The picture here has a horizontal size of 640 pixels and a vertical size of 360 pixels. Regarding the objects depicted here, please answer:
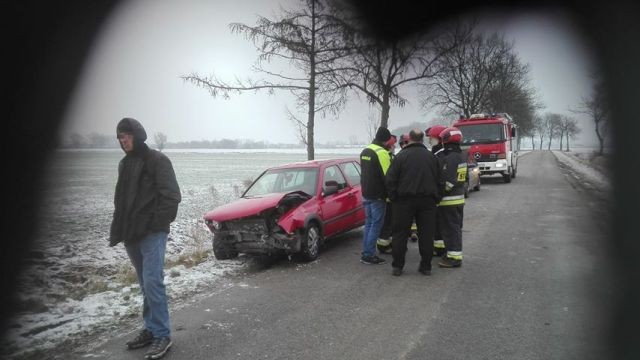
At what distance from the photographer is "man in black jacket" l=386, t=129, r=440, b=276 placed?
18.7 feet

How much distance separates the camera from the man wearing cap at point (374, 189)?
6.38m

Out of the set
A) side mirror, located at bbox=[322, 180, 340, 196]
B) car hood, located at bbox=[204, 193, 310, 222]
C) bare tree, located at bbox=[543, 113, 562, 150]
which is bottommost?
car hood, located at bbox=[204, 193, 310, 222]

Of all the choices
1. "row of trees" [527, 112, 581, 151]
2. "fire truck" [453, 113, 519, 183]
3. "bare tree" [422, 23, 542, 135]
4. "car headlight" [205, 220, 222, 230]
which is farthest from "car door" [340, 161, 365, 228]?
"row of trees" [527, 112, 581, 151]

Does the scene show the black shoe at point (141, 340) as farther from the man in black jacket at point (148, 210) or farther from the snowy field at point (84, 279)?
the snowy field at point (84, 279)

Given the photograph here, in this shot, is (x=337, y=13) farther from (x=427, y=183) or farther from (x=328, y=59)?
(x=427, y=183)

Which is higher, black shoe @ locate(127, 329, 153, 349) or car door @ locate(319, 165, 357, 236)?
car door @ locate(319, 165, 357, 236)

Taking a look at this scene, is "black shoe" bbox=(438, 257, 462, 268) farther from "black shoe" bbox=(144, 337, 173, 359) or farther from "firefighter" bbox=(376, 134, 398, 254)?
"black shoe" bbox=(144, 337, 173, 359)

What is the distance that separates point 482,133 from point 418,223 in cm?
1400

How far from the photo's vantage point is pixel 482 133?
60.4 ft

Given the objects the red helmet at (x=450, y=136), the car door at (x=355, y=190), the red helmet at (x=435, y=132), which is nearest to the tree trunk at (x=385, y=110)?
the car door at (x=355, y=190)

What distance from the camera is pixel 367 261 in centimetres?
649

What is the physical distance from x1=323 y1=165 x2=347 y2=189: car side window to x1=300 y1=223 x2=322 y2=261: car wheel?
1006mm

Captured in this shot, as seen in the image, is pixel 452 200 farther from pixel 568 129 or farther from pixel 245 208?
pixel 568 129

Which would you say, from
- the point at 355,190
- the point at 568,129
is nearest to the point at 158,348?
the point at 355,190
